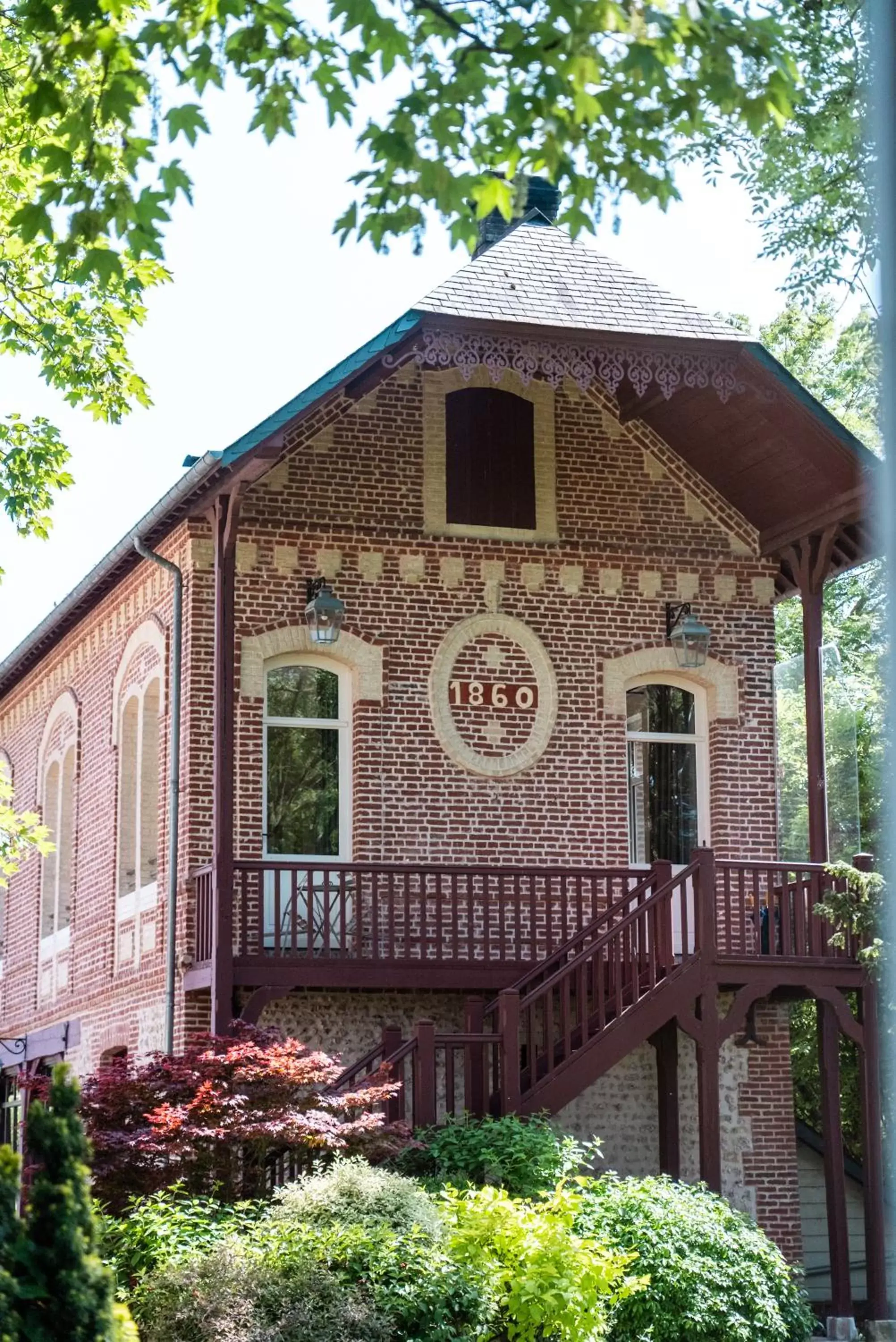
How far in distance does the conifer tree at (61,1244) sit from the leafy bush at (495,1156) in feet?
16.9

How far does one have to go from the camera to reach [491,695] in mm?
17812

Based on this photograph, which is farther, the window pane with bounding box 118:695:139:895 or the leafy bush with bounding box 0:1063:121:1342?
the window pane with bounding box 118:695:139:895

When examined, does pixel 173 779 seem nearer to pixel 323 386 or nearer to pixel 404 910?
pixel 404 910

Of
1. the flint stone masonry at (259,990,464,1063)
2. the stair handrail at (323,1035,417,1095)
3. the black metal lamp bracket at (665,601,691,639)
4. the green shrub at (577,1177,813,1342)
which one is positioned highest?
the black metal lamp bracket at (665,601,691,639)

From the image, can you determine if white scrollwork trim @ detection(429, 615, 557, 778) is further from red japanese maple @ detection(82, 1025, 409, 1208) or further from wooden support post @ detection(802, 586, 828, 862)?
red japanese maple @ detection(82, 1025, 409, 1208)

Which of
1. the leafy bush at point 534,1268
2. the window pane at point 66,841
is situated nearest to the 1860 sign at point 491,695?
the window pane at point 66,841

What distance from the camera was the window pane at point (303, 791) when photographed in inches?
676

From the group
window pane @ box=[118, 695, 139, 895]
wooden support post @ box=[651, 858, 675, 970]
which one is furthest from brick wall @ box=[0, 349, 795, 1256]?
wooden support post @ box=[651, 858, 675, 970]

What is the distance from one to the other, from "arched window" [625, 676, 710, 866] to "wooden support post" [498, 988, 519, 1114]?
412 centimetres

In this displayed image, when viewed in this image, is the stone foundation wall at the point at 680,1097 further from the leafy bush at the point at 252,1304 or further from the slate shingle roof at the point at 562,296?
the leafy bush at the point at 252,1304

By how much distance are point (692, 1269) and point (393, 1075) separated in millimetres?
3103

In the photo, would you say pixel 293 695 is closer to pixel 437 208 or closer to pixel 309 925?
pixel 309 925

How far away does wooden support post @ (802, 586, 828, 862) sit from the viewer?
699 inches

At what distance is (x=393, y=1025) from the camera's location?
1555 centimetres
